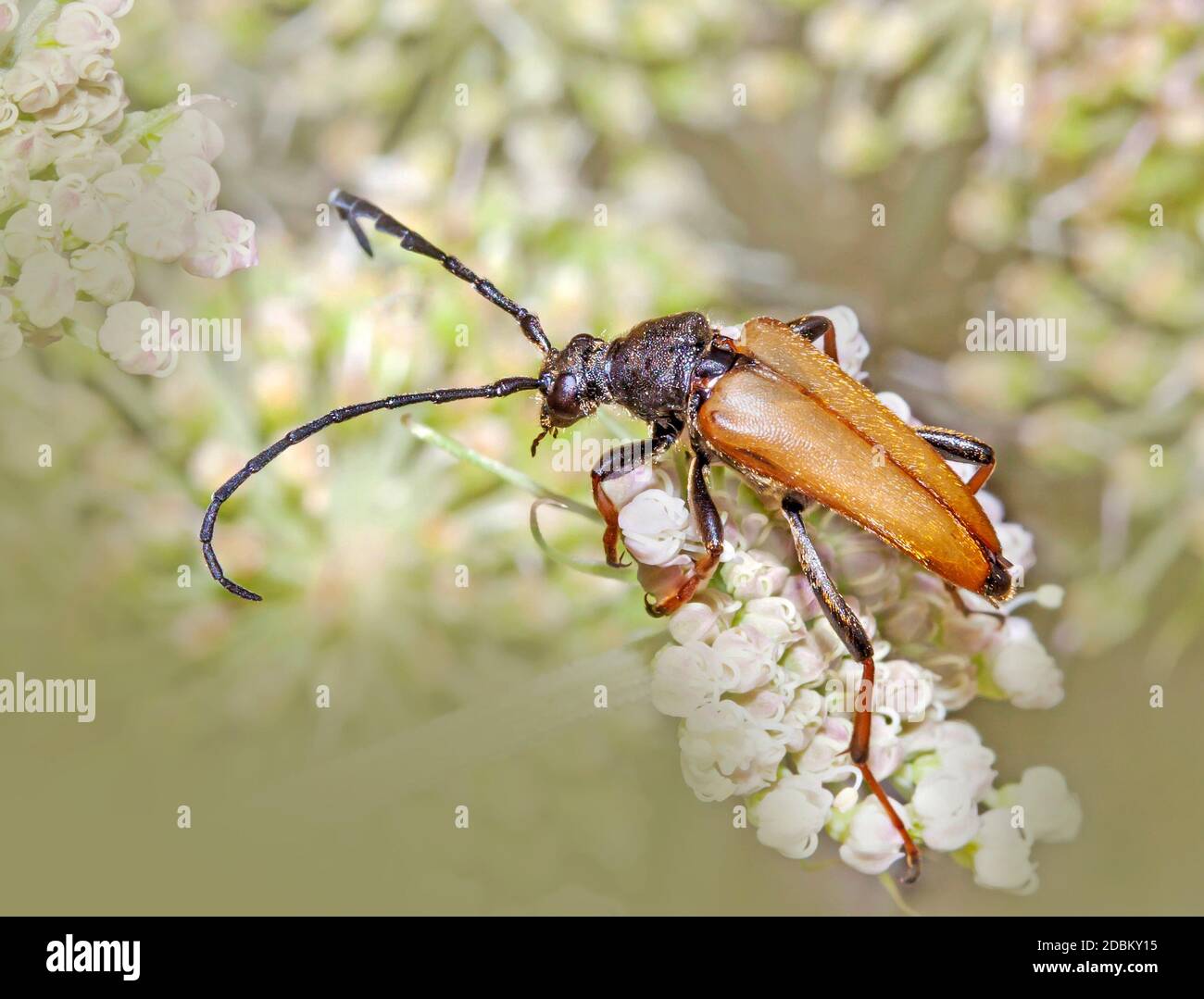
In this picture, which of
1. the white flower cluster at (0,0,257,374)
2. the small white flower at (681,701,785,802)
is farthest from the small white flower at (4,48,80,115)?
the small white flower at (681,701,785,802)

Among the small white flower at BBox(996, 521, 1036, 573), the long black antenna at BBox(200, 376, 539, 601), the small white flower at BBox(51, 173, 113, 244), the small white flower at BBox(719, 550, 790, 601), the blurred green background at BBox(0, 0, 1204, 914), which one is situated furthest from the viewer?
the blurred green background at BBox(0, 0, 1204, 914)

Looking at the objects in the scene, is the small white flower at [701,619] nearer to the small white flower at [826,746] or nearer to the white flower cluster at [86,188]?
the small white flower at [826,746]

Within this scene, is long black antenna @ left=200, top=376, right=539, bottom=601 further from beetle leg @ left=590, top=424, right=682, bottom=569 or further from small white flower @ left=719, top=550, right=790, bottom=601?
small white flower @ left=719, top=550, right=790, bottom=601

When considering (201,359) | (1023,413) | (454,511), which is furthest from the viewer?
(1023,413)

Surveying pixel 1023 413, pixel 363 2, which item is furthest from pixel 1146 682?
pixel 363 2

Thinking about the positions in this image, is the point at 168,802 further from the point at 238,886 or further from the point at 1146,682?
the point at 1146,682

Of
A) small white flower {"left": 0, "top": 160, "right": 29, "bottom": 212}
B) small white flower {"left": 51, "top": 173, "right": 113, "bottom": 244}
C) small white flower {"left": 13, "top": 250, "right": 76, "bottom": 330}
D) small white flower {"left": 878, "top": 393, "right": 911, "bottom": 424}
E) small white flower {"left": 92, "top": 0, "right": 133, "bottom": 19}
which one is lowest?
small white flower {"left": 878, "top": 393, "right": 911, "bottom": 424}

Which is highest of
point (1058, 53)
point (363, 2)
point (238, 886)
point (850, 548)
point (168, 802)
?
point (363, 2)
